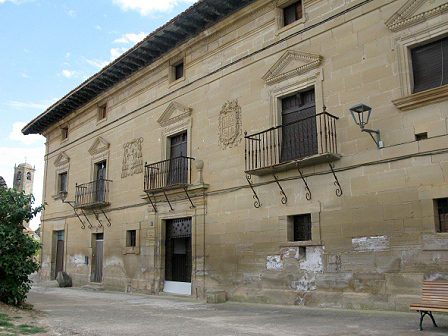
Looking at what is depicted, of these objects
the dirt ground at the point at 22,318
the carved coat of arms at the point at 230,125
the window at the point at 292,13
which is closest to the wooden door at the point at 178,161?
the carved coat of arms at the point at 230,125

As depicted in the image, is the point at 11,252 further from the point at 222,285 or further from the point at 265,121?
the point at 265,121

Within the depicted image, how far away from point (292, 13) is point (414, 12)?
3.18m

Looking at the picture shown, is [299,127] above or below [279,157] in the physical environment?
above

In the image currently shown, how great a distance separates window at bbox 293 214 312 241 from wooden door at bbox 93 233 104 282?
351 inches

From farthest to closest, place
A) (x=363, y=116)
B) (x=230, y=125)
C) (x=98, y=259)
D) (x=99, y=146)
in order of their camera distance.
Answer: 1. (x=99, y=146)
2. (x=98, y=259)
3. (x=230, y=125)
4. (x=363, y=116)

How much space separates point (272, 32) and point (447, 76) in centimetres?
447

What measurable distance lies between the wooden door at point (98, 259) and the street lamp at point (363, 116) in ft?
36.2

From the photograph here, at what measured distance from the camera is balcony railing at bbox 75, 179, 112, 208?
1588cm

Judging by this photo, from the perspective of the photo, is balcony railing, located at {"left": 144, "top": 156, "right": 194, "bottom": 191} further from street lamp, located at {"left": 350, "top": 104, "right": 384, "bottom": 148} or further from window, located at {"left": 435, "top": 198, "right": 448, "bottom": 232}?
window, located at {"left": 435, "top": 198, "right": 448, "bottom": 232}

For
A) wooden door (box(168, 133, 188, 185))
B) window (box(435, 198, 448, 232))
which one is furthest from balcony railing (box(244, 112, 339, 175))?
wooden door (box(168, 133, 188, 185))

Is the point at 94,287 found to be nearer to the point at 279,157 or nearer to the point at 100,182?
the point at 100,182

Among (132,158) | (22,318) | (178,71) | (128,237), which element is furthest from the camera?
(132,158)

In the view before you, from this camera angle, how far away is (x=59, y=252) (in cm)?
1922

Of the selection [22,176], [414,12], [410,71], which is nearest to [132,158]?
[410,71]
